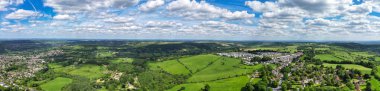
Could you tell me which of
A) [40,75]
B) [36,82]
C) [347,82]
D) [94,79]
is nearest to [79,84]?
[94,79]

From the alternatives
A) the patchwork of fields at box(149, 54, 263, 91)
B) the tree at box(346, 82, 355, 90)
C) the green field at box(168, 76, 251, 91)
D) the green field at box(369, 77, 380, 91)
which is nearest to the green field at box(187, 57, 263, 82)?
the patchwork of fields at box(149, 54, 263, 91)

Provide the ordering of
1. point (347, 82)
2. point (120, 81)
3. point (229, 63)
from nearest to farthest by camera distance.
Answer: point (347, 82)
point (120, 81)
point (229, 63)

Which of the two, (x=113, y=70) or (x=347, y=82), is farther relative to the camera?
(x=113, y=70)

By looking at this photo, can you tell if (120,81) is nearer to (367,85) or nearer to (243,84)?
(243,84)

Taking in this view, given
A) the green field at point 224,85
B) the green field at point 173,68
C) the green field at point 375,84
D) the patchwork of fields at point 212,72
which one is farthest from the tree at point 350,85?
the green field at point 173,68

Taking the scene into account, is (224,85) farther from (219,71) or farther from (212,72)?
(212,72)

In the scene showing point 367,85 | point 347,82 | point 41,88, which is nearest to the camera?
point 367,85

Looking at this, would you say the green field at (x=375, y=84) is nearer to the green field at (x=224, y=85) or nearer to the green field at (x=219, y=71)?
the green field at (x=224, y=85)

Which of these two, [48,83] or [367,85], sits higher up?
[367,85]
